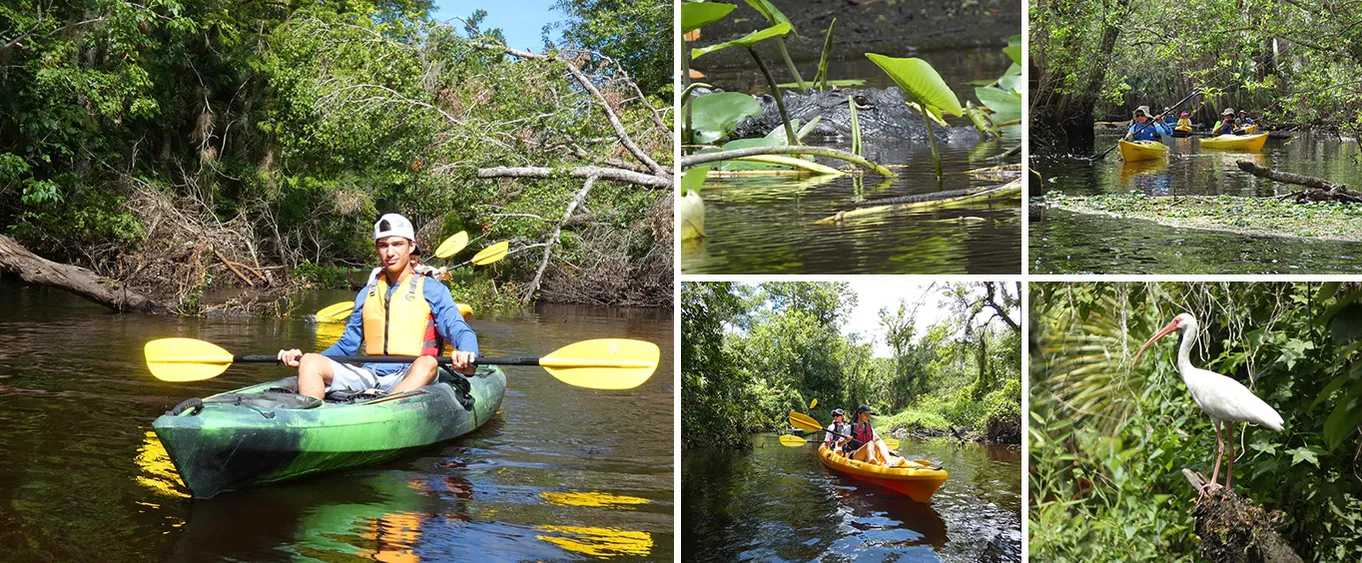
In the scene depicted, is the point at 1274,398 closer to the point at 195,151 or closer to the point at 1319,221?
the point at 1319,221

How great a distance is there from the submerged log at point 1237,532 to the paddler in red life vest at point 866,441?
2.42 feet

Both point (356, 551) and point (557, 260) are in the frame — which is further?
point (557, 260)

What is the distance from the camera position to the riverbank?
1783 millimetres

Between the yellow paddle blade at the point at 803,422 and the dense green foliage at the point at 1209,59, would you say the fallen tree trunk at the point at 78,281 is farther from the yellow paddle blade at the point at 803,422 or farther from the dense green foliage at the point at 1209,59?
the dense green foliage at the point at 1209,59

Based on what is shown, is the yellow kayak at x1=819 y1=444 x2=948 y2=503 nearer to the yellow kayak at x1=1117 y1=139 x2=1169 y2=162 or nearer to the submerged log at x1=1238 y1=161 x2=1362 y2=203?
the yellow kayak at x1=1117 y1=139 x2=1169 y2=162

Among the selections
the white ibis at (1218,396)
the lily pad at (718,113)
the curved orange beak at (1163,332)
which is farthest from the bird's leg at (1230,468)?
the lily pad at (718,113)

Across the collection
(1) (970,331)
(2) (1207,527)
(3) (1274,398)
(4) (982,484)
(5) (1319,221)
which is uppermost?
(5) (1319,221)

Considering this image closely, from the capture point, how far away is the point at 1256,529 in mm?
2176

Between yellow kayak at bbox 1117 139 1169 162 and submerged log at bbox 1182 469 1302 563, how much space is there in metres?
0.77

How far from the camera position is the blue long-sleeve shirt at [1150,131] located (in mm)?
1869

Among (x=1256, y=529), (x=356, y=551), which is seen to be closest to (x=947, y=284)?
(x=1256, y=529)

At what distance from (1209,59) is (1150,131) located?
0.68 ft

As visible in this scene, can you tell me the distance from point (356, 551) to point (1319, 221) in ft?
8.85

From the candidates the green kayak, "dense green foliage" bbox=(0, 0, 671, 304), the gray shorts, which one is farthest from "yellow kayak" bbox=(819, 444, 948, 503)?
"dense green foliage" bbox=(0, 0, 671, 304)
